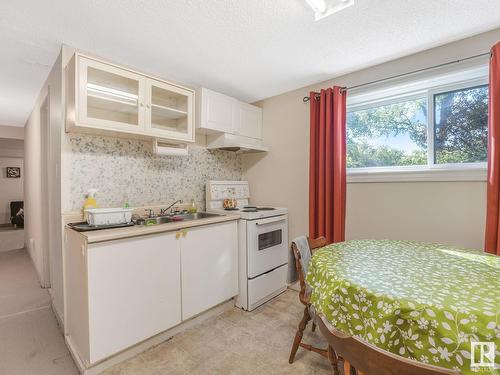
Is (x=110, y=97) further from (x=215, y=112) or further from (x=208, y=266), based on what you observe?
(x=208, y=266)

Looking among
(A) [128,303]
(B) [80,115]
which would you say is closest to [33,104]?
(B) [80,115]

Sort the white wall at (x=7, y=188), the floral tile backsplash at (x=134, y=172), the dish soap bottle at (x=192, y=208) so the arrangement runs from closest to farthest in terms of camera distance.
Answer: the floral tile backsplash at (x=134, y=172) < the dish soap bottle at (x=192, y=208) < the white wall at (x=7, y=188)

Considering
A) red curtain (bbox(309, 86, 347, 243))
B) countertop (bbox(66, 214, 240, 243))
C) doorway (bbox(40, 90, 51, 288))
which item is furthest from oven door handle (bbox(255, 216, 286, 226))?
doorway (bbox(40, 90, 51, 288))

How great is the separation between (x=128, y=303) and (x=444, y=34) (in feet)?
9.62

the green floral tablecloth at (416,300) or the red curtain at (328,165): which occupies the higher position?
the red curtain at (328,165)

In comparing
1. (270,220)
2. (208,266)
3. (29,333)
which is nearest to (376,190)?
(270,220)

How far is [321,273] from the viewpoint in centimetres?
125

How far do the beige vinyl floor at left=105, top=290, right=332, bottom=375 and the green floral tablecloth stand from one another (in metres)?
0.76

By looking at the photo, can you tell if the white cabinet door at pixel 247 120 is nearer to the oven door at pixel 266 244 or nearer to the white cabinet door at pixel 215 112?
the white cabinet door at pixel 215 112

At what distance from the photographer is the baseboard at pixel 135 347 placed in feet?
5.12

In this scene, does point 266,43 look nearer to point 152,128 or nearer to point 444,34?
point 152,128

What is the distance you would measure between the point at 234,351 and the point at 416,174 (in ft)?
6.61

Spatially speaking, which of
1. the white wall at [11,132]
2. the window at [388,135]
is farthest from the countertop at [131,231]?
the white wall at [11,132]

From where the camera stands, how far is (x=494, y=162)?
1.66 meters
